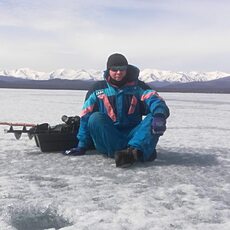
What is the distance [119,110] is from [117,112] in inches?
1.4

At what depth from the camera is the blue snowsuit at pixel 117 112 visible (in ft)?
12.9

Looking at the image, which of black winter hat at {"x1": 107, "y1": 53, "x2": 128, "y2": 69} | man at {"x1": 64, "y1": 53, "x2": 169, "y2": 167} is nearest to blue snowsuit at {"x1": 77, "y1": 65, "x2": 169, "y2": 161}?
man at {"x1": 64, "y1": 53, "x2": 169, "y2": 167}

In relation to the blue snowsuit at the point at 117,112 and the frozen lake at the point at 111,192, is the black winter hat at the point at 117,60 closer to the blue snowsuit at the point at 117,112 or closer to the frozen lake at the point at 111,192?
the blue snowsuit at the point at 117,112

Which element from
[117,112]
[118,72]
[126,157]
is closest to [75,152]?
[117,112]

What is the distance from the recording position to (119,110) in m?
4.07

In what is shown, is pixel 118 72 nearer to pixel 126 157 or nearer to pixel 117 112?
pixel 117 112

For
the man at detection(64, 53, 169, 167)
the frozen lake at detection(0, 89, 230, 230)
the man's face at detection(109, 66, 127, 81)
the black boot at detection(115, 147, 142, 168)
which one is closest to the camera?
the frozen lake at detection(0, 89, 230, 230)

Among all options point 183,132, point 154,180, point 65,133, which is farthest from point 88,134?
point 183,132

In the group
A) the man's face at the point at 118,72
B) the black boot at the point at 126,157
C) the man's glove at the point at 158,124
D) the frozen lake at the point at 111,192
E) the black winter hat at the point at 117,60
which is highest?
the black winter hat at the point at 117,60

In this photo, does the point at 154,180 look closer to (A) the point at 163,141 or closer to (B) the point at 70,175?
(B) the point at 70,175

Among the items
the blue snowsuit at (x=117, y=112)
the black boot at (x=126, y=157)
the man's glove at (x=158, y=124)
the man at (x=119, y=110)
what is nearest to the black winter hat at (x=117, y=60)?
the man at (x=119, y=110)

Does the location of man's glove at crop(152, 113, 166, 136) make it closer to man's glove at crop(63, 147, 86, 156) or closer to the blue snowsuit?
the blue snowsuit

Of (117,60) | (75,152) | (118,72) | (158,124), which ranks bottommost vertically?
(75,152)

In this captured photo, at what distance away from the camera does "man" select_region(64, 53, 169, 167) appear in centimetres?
388
